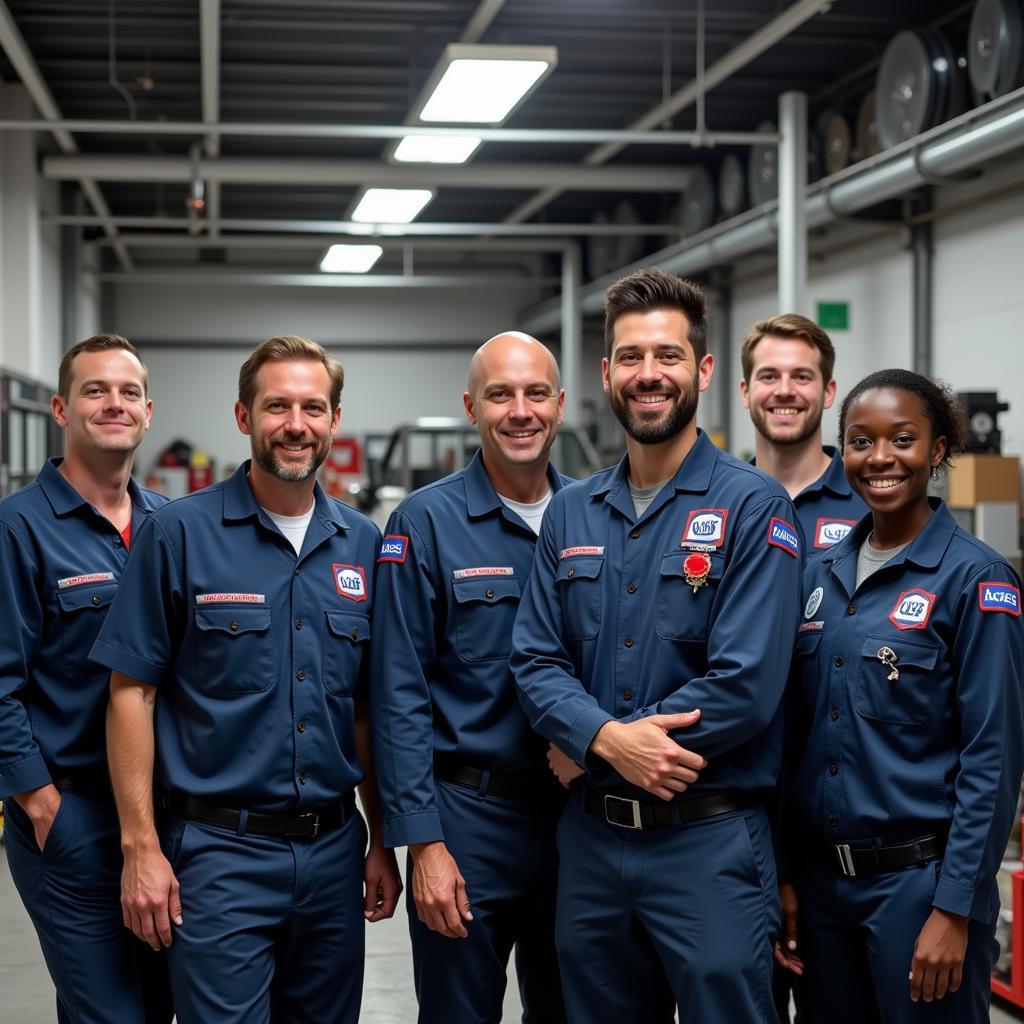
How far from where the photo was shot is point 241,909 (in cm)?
227

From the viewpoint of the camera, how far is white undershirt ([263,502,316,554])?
8.16 ft

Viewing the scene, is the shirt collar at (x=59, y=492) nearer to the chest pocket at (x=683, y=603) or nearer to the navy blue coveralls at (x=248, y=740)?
the navy blue coveralls at (x=248, y=740)

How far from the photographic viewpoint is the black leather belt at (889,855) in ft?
7.02

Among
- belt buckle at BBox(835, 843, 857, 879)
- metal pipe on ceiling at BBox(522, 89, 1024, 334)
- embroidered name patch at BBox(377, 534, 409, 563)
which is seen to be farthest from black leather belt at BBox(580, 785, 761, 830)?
metal pipe on ceiling at BBox(522, 89, 1024, 334)

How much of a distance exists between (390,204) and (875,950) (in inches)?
357

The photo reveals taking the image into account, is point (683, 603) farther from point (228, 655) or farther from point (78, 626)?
point (78, 626)

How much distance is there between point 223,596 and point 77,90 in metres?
8.67

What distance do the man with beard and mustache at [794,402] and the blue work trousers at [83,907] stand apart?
5.57 feet

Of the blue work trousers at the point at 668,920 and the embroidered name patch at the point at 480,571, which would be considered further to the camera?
the embroidered name patch at the point at 480,571

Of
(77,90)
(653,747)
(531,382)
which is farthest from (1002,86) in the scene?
(77,90)

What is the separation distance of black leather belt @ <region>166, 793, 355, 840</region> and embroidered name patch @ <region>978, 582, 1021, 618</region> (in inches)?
48.9

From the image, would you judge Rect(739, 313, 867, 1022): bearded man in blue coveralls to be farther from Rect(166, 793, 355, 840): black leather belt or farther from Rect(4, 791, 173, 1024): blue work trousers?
Rect(4, 791, 173, 1024): blue work trousers

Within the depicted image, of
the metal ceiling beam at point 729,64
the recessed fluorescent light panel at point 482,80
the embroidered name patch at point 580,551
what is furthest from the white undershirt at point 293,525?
the metal ceiling beam at point 729,64

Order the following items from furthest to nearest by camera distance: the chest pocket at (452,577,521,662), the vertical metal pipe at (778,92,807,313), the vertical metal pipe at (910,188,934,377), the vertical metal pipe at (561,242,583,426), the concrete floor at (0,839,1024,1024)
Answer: the vertical metal pipe at (561,242,583,426), the vertical metal pipe at (910,188,934,377), the vertical metal pipe at (778,92,807,313), the concrete floor at (0,839,1024,1024), the chest pocket at (452,577,521,662)
